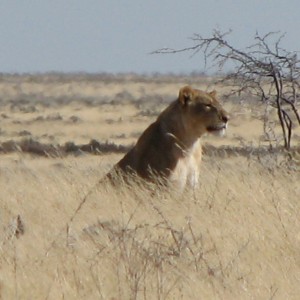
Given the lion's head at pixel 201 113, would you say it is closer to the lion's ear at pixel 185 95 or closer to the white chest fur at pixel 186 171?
the lion's ear at pixel 185 95

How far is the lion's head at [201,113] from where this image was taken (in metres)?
11.9

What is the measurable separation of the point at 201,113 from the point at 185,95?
0.22 m

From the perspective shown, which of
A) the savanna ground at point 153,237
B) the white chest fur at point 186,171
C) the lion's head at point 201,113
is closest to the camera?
the savanna ground at point 153,237

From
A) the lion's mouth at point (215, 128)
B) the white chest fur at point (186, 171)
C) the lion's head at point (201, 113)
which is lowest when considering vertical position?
the white chest fur at point (186, 171)

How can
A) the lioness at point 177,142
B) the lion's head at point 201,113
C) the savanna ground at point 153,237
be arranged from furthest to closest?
the lion's head at point 201,113 < the lioness at point 177,142 < the savanna ground at point 153,237

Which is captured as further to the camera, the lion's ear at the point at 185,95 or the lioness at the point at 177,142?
the lion's ear at the point at 185,95

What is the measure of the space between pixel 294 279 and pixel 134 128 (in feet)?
112

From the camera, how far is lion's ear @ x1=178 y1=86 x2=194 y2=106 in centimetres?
1195

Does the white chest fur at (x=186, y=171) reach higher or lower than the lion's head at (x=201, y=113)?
lower

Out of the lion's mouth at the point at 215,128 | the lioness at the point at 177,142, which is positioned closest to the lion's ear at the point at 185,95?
the lioness at the point at 177,142

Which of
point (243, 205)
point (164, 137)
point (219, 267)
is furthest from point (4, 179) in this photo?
point (219, 267)

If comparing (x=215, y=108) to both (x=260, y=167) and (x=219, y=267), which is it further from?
(x=219, y=267)

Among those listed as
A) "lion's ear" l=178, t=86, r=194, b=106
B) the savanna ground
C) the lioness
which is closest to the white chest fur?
the lioness

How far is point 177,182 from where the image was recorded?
1098 cm
